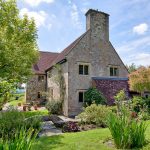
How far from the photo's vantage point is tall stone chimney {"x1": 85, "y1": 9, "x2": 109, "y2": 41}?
87.8 ft

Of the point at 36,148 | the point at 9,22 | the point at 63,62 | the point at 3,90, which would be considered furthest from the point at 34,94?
the point at 3,90

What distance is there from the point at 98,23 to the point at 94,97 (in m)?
9.67

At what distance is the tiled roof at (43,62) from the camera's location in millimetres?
37297

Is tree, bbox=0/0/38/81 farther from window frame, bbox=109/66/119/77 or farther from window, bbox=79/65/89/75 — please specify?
window frame, bbox=109/66/119/77

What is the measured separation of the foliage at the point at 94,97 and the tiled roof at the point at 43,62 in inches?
564

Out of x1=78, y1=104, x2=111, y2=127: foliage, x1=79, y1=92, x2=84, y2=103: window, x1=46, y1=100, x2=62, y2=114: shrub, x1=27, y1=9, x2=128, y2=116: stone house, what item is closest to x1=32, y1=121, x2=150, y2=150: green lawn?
x1=78, y1=104, x2=111, y2=127: foliage

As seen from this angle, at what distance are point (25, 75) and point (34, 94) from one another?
57.1 feet

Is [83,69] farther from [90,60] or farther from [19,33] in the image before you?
[19,33]

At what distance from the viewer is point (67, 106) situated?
2462cm

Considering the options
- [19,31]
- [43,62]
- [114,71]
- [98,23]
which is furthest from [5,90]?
[43,62]

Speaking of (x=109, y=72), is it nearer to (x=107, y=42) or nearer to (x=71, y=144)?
(x=107, y=42)

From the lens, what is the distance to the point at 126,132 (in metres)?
8.98

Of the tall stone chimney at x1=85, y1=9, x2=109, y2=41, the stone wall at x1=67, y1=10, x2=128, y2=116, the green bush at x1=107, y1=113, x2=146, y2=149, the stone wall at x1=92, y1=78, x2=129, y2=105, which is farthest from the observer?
the tall stone chimney at x1=85, y1=9, x2=109, y2=41

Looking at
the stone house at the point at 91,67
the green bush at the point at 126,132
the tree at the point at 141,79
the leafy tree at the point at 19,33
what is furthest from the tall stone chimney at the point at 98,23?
the green bush at the point at 126,132
